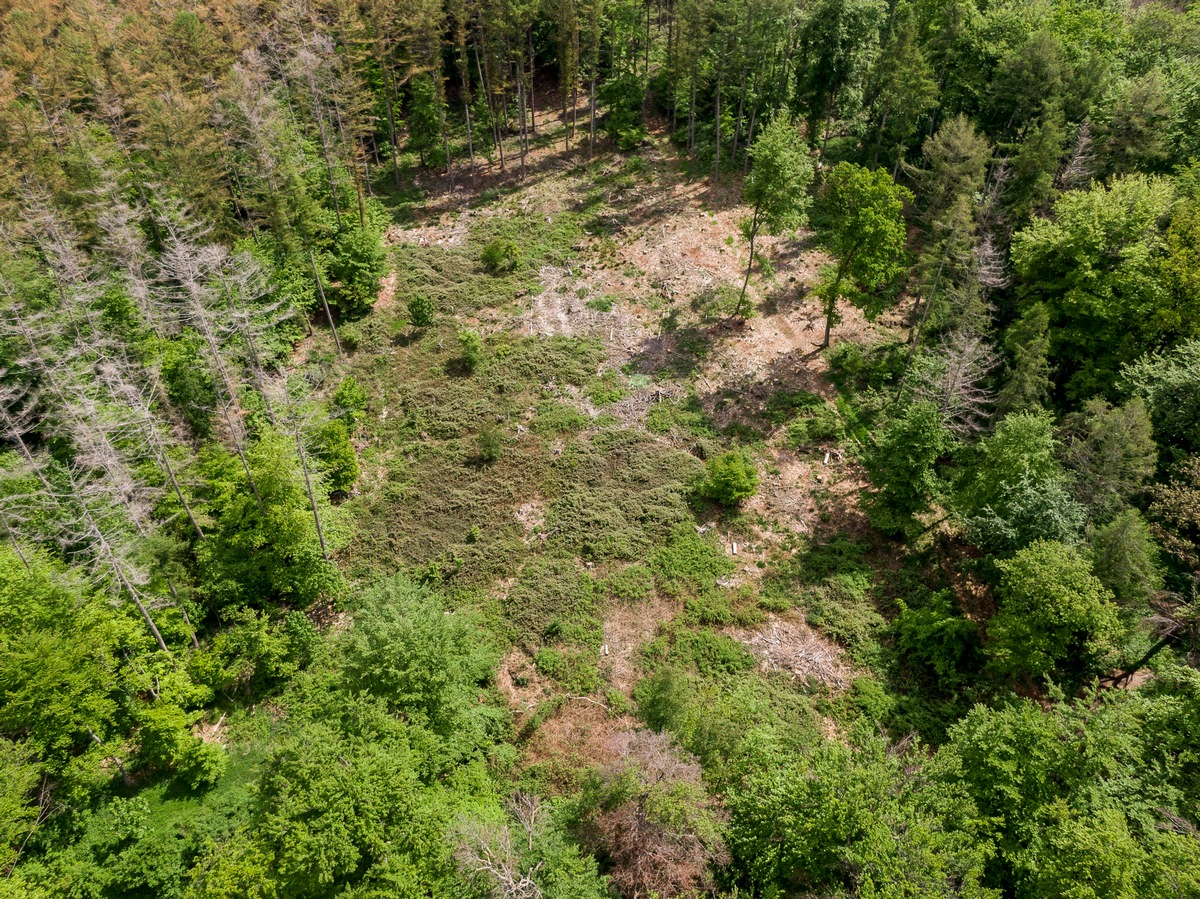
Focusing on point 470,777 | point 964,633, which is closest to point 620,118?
point 964,633

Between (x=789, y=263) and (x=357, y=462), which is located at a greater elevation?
(x=789, y=263)

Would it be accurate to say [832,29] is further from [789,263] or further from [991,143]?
[789,263]

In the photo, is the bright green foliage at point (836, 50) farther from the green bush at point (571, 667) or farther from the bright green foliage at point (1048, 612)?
the green bush at point (571, 667)

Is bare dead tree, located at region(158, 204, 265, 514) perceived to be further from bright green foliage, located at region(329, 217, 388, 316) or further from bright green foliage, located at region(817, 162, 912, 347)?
bright green foliage, located at region(817, 162, 912, 347)

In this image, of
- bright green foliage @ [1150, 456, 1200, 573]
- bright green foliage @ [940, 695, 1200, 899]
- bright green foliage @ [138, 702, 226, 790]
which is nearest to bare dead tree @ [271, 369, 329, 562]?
bright green foliage @ [138, 702, 226, 790]

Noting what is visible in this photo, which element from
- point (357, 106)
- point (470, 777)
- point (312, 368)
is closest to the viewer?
point (470, 777)

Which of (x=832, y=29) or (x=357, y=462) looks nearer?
(x=357, y=462)

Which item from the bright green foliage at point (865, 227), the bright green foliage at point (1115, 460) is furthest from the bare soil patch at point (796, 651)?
the bright green foliage at point (865, 227)
